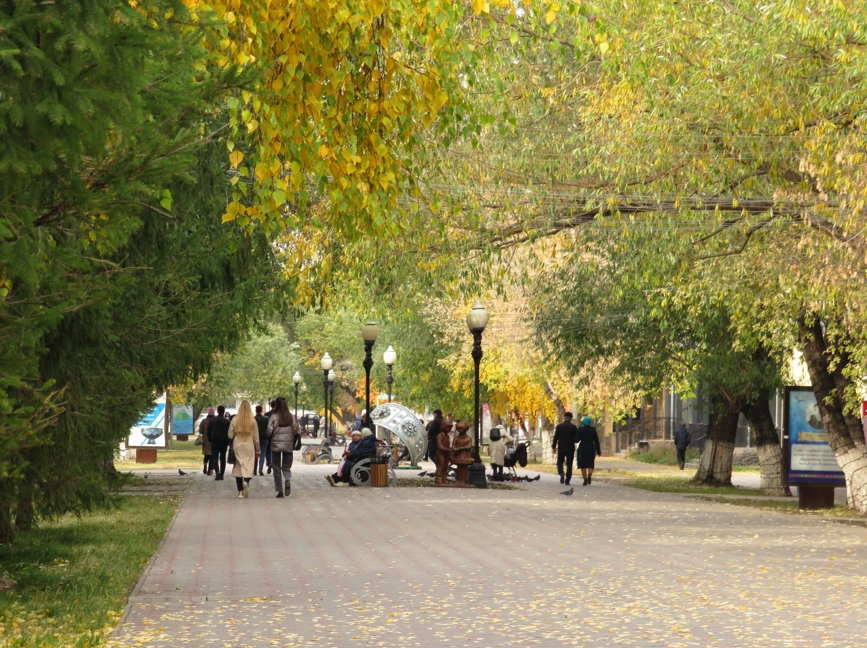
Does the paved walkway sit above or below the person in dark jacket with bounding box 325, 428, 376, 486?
below

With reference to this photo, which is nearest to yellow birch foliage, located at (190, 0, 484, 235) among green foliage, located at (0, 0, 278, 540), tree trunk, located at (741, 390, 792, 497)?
green foliage, located at (0, 0, 278, 540)

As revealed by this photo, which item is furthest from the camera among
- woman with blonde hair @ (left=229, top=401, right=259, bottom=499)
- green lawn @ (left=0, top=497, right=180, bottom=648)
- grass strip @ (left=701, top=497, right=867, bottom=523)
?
woman with blonde hair @ (left=229, top=401, right=259, bottom=499)

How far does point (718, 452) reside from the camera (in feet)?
104

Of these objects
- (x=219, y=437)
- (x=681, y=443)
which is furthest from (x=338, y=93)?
(x=681, y=443)

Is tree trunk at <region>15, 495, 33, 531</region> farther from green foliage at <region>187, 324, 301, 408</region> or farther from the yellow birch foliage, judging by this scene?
green foliage at <region>187, 324, 301, 408</region>

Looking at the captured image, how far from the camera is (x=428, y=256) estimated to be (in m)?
18.9

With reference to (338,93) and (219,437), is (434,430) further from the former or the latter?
(338,93)

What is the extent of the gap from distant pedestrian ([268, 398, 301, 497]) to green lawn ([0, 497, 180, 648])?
5.74 m

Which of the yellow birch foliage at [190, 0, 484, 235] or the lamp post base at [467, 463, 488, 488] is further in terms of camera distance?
the lamp post base at [467, 463, 488, 488]

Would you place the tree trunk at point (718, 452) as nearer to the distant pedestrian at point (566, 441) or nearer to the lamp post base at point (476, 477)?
the distant pedestrian at point (566, 441)

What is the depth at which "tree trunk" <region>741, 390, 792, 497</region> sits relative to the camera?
28953 mm

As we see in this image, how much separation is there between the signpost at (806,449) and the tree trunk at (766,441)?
5.48 metres

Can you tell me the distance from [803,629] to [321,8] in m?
5.36

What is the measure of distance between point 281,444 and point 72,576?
12.8 meters
